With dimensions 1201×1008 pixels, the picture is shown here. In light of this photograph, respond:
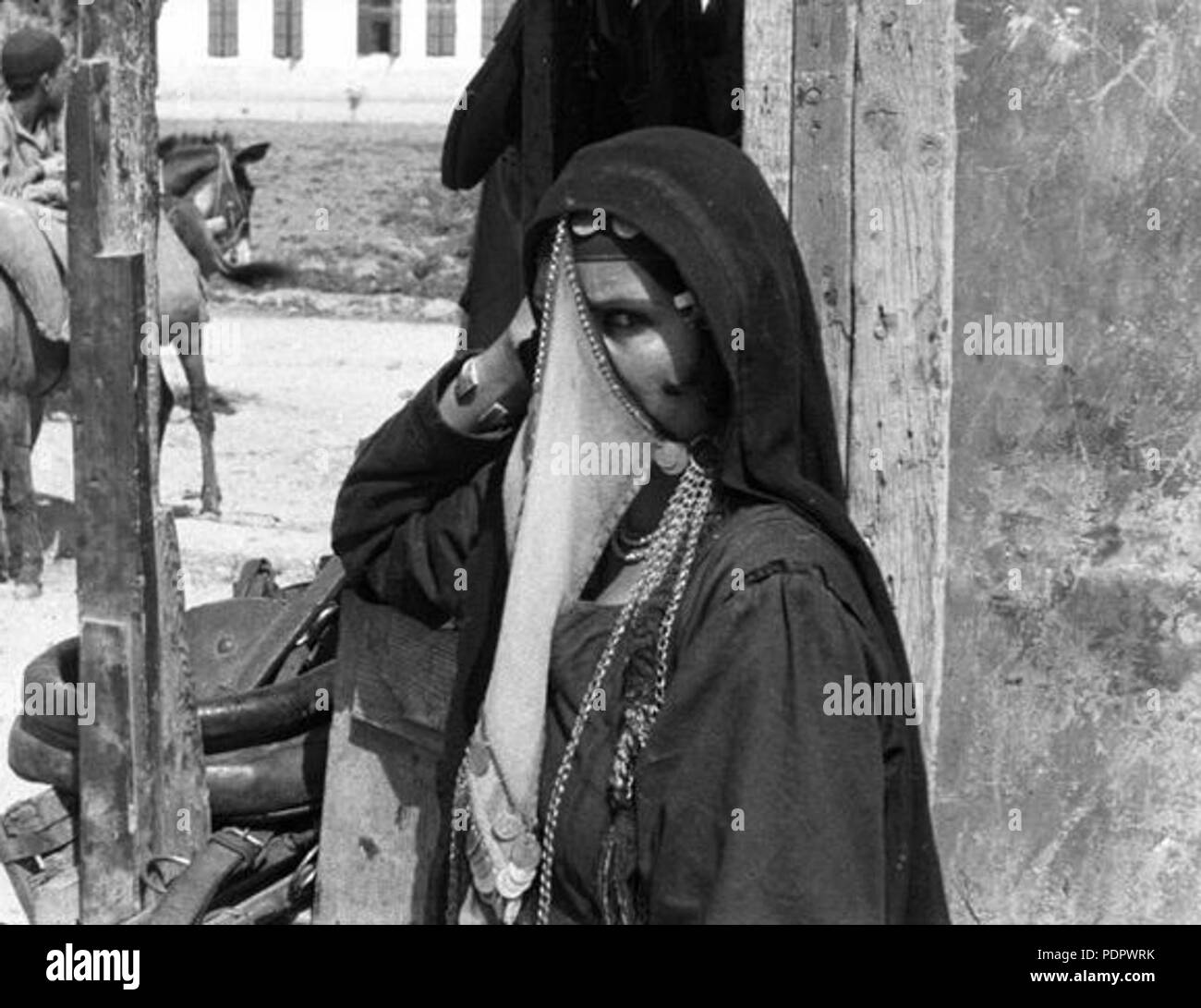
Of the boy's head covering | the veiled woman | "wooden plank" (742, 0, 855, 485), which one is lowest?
the veiled woman

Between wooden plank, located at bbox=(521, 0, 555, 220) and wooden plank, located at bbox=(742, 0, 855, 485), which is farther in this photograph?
wooden plank, located at bbox=(521, 0, 555, 220)

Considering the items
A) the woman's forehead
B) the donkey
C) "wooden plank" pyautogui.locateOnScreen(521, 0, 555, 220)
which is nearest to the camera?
the woman's forehead

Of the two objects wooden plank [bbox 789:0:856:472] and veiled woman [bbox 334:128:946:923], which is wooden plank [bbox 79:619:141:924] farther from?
wooden plank [bbox 789:0:856:472]

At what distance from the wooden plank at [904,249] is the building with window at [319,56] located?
36028mm

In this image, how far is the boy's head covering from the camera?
1038 cm

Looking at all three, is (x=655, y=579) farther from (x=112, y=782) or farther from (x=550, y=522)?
(x=112, y=782)

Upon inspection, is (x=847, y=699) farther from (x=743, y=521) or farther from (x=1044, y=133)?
(x=1044, y=133)

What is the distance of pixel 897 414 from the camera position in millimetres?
3113

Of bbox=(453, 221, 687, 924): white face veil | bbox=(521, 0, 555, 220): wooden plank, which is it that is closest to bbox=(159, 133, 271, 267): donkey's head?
bbox=(521, 0, 555, 220): wooden plank

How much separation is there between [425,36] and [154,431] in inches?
1478

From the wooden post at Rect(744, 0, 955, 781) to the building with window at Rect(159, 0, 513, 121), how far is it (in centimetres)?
3596

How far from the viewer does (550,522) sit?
253 cm

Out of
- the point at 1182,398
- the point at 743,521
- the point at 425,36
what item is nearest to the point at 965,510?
the point at 1182,398

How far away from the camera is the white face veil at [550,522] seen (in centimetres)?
250
